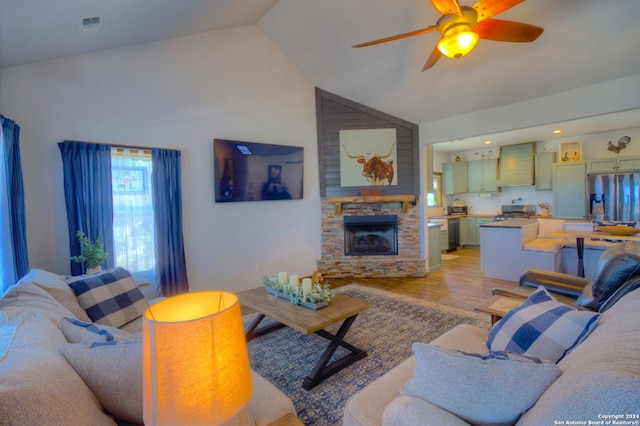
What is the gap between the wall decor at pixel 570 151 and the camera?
243 inches

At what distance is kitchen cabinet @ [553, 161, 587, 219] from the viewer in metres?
5.89

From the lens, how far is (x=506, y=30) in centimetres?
221

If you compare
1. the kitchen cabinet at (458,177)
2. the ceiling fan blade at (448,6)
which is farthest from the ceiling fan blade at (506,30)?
the kitchen cabinet at (458,177)

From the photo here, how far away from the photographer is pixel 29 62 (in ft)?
8.66

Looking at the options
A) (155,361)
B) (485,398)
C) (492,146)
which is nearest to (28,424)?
(155,361)

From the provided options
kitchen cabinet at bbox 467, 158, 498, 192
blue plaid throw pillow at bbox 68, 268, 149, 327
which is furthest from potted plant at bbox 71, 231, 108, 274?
kitchen cabinet at bbox 467, 158, 498, 192

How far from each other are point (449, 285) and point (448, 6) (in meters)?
3.69

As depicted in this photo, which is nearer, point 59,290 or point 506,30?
point 59,290

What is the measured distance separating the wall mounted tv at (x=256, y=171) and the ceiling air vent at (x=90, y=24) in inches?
64.2

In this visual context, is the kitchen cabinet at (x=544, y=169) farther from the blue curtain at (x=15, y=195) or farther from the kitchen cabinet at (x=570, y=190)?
the blue curtain at (x=15, y=195)

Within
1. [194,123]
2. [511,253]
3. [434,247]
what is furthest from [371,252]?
[194,123]

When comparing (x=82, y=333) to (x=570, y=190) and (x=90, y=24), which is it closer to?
(x=90, y=24)

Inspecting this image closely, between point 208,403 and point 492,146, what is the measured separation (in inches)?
333

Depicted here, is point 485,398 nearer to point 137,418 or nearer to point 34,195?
point 137,418
